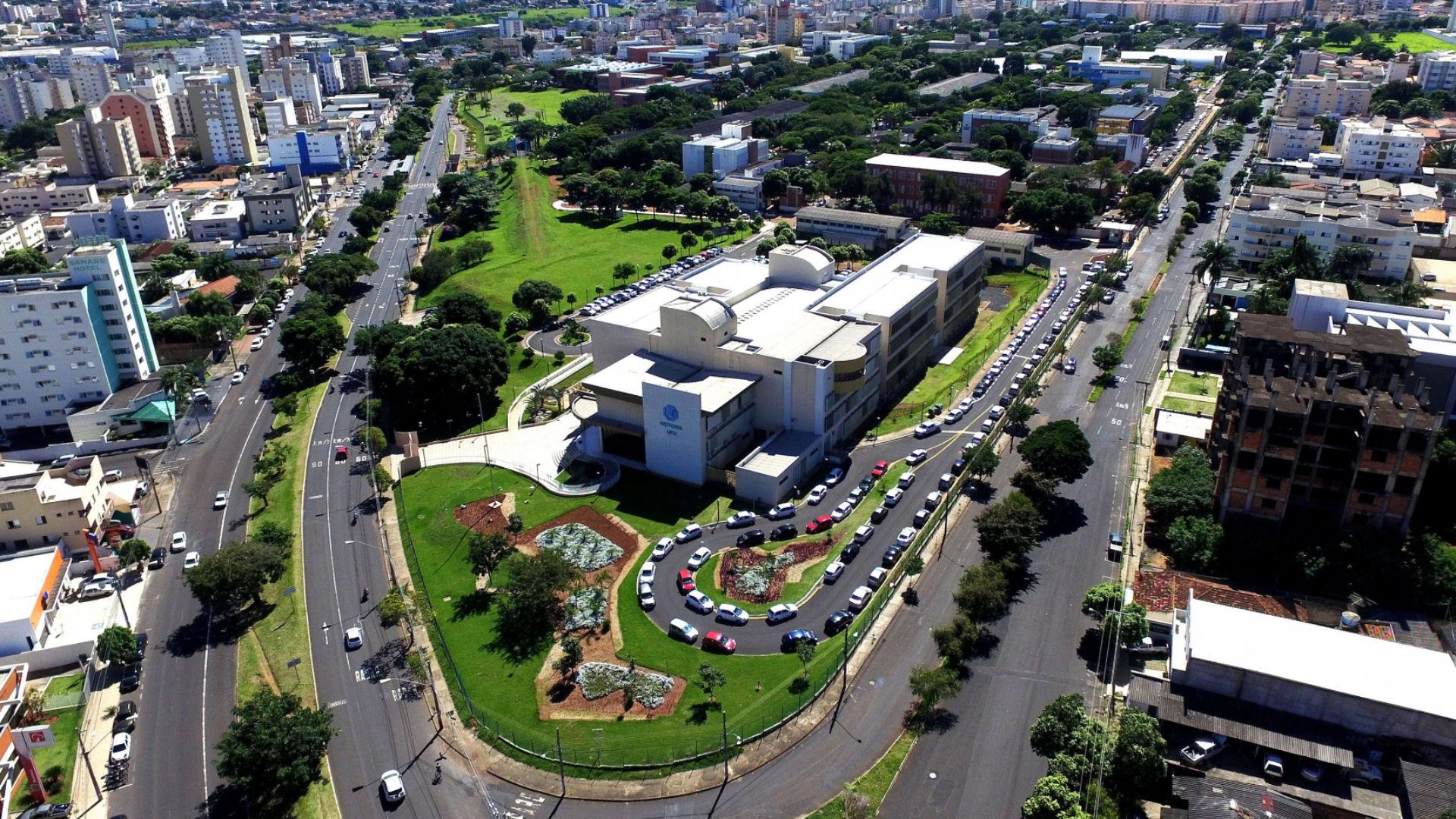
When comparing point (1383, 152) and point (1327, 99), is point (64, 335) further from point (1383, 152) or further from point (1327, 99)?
point (1327, 99)

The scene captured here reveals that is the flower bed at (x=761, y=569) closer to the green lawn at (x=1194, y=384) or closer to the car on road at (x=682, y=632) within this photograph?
the car on road at (x=682, y=632)

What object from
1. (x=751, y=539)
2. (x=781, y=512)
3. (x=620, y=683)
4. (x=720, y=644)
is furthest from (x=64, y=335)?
(x=720, y=644)

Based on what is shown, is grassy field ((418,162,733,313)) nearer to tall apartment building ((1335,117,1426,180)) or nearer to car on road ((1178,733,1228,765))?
car on road ((1178,733,1228,765))

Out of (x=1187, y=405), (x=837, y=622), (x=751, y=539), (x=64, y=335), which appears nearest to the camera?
(x=837, y=622)

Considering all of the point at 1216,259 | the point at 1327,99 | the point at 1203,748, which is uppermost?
A: the point at 1327,99

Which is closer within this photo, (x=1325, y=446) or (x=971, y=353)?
(x=1325, y=446)

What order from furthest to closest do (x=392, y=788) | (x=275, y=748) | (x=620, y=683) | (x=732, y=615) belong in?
1. (x=732, y=615)
2. (x=620, y=683)
3. (x=392, y=788)
4. (x=275, y=748)
